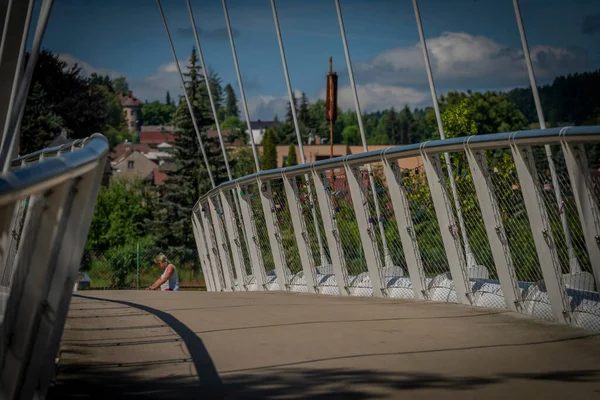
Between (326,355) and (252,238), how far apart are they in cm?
916

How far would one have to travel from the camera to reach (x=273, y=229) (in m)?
14.0

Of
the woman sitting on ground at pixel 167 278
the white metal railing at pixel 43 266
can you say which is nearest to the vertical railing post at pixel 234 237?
the woman sitting on ground at pixel 167 278

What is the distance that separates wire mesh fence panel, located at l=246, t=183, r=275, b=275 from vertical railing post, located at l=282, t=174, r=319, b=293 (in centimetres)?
154

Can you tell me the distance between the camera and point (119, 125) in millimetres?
198375

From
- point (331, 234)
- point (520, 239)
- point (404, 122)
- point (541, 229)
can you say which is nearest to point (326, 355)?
point (541, 229)

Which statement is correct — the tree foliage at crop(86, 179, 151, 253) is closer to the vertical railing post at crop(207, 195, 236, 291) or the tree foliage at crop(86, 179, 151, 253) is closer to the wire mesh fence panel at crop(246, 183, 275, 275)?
the vertical railing post at crop(207, 195, 236, 291)

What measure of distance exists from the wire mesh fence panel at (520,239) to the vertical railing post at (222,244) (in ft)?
32.5

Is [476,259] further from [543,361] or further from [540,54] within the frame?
[540,54]

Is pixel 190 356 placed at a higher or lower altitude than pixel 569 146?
lower

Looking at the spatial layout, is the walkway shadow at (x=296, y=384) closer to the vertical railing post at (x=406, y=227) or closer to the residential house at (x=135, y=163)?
→ the vertical railing post at (x=406, y=227)

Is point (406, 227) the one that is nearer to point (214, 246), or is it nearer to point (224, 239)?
point (224, 239)

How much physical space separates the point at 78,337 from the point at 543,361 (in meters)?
3.00

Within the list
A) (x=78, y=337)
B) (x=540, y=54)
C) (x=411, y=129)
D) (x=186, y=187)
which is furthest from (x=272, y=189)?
(x=411, y=129)

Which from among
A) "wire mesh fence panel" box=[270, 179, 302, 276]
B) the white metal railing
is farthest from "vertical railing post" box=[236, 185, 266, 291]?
the white metal railing
